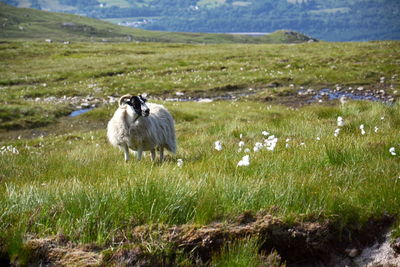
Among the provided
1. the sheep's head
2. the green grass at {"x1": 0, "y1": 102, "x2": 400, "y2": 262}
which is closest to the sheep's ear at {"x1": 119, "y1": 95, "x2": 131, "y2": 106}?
the sheep's head

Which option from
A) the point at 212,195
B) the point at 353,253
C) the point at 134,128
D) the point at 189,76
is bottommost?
the point at 189,76

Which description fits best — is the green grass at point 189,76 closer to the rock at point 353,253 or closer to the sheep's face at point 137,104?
the sheep's face at point 137,104

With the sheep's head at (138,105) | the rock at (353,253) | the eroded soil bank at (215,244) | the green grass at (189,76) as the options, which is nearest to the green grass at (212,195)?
the eroded soil bank at (215,244)

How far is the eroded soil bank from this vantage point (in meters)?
3.87

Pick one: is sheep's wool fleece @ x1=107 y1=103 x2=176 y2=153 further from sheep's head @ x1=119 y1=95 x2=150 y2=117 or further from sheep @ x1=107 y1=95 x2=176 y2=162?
sheep's head @ x1=119 y1=95 x2=150 y2=117

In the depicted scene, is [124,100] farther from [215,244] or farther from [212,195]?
[215,244]

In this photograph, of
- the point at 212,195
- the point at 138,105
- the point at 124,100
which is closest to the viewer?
the point at 212,195

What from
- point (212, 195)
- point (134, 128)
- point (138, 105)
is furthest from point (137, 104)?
point (212, 195)

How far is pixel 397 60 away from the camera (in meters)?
43.0

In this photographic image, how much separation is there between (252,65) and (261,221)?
44335 mm

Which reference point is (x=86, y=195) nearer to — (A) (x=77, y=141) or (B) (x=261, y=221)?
(B) (x=261, y=221)

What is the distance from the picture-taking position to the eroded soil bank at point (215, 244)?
3.87m

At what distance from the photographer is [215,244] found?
4258 millimetres

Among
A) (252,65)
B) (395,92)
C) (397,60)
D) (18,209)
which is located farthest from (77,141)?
(397,60)
